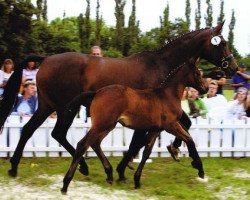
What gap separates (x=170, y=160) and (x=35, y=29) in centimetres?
2055

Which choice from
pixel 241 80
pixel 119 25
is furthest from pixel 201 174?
pixel 119 25

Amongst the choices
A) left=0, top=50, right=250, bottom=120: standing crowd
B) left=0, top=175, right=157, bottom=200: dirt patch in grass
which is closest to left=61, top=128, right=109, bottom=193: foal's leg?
left=0, top=175, right=157, bottom=200: dirt patch in grass

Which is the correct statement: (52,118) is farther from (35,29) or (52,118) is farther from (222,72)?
(35,29)

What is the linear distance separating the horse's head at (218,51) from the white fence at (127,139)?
162 cm

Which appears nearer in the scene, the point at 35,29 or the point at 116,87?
the point at 116,87

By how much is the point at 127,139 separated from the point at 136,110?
7.38 ft

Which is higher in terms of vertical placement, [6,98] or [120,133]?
[6,98]

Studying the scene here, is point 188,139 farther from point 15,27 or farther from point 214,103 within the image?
point 15,27

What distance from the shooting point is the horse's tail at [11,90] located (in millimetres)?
6704

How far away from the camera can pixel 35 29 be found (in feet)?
87.5

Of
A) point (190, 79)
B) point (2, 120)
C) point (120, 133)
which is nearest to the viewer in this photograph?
point (190, 79)

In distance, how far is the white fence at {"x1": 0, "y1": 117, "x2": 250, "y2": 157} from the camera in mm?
7649

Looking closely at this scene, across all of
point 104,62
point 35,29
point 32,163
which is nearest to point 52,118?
point 32,163

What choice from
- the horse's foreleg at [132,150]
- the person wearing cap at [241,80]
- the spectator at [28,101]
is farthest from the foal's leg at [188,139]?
the person wearing cap at [241,80]
